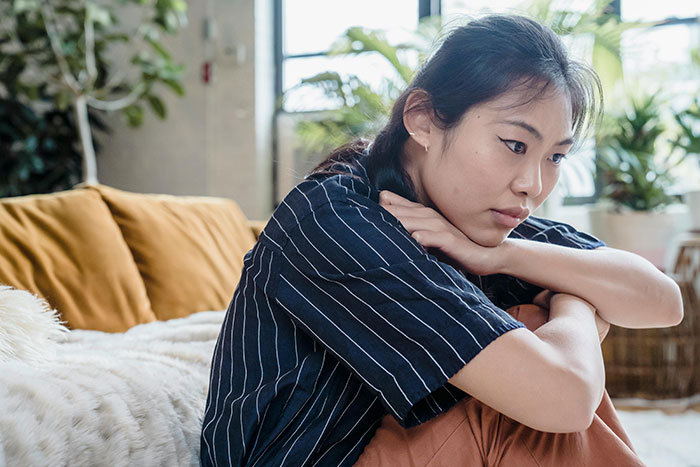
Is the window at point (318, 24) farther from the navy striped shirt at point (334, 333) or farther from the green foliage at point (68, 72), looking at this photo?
the navy striped shirt at point (334, 333)

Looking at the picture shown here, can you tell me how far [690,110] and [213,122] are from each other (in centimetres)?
267

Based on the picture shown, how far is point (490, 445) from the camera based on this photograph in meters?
0.79

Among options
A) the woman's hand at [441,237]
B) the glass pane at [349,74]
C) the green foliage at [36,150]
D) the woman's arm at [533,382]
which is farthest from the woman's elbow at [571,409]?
the green foliage at [36,150]

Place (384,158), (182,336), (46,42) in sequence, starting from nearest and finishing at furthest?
1. (384,158)
2. (182,336)
3. (46,42)

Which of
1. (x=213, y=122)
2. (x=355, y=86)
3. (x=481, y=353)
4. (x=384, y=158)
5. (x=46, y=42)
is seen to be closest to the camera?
(x=481, y=353)

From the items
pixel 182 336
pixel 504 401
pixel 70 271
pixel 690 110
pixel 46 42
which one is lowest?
pixel 182 336

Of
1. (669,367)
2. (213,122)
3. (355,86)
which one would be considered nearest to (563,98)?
(669,367)

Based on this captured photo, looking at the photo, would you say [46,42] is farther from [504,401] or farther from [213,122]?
[504,401]

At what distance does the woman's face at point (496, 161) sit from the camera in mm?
846

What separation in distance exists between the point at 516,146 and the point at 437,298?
0.26m

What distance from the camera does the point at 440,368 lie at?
2.32ft

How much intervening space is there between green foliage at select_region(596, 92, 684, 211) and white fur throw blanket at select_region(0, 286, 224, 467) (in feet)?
6.75

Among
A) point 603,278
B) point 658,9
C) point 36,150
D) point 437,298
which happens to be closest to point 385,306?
point 437,298

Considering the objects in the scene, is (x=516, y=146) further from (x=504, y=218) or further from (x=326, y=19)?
(x=326, y=19)
